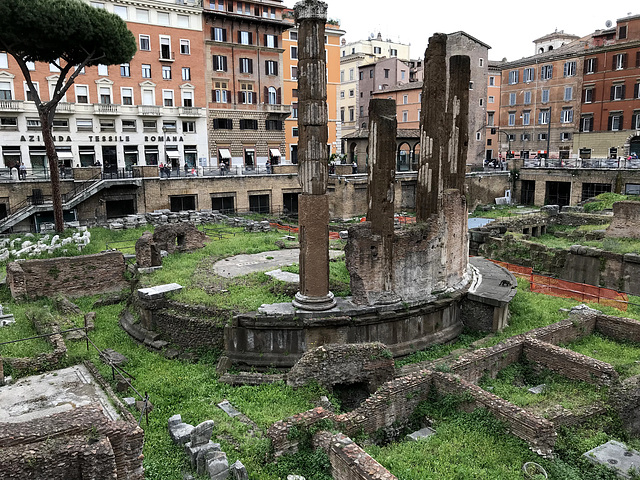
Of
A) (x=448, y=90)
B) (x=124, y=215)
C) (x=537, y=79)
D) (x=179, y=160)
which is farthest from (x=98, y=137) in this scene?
(x=537, y=79)

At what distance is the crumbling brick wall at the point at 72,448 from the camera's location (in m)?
6.46

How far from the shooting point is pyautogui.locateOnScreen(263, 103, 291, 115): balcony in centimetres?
4269

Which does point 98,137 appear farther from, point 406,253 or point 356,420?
point 356,420

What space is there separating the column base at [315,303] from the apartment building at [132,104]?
84.5 ft

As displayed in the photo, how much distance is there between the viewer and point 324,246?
12.8 m

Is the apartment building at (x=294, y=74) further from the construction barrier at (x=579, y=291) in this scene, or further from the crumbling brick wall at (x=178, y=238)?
the construction barrier at (x=579, y=291)

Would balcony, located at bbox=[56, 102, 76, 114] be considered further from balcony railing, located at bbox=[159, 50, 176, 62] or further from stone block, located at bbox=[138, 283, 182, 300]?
stone block, located at bbox=[138, 283, 182, 300]

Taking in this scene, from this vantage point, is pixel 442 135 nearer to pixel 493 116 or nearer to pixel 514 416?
pixel 514 416

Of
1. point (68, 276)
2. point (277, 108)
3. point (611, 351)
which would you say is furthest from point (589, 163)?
point (68, 276)

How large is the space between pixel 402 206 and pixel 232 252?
62.5ft

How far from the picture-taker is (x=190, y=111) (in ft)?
131

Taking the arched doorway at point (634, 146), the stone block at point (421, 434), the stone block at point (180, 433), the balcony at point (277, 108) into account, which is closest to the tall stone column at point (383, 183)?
the stone block at point (421, 434)

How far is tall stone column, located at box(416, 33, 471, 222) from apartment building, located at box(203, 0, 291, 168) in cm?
2762

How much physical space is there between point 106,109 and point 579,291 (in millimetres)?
32681
